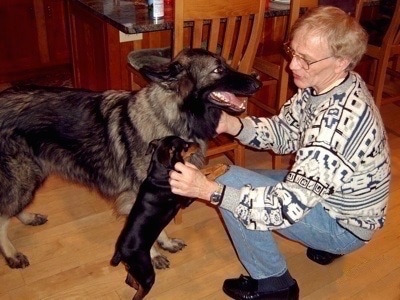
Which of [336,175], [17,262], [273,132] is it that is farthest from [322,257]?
[17,262]

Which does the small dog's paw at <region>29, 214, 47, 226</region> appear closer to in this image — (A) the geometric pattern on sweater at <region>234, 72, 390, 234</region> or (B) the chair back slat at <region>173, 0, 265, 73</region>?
(B) the chair back slat at <region>173, 0, 265, 73</region>

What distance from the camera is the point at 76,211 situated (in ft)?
7.81

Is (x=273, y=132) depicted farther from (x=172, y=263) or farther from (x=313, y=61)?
(x=172, y=263)

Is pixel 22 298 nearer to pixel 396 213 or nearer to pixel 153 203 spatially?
pixel 153 203

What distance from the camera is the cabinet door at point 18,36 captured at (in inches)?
146

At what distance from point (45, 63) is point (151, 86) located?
269 centimetres

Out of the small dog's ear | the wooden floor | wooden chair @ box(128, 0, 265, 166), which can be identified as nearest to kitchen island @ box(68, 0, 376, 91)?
wooden chair @ box(128, 0, 265, 166)

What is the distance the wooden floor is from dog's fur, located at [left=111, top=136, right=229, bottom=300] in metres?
0.34

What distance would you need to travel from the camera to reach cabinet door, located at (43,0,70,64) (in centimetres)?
388

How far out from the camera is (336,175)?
1.30 metres

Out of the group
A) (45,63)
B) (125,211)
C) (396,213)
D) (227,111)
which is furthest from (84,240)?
(45,63)

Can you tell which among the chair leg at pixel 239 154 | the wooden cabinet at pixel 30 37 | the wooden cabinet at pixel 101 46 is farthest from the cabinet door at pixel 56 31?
the chair leg at pixel 239 154

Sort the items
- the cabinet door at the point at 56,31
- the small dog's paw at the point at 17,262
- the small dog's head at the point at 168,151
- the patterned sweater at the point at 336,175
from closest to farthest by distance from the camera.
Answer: the patterned sweater at the point at 336,175 → the small dog's head at the point at 168,151 → the small dog's paw at the point at 17,262 → the cabinet door at the point at 56,31

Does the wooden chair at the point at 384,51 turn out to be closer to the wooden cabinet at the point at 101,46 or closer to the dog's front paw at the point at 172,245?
the wooden cabinet at the point at 101,46
